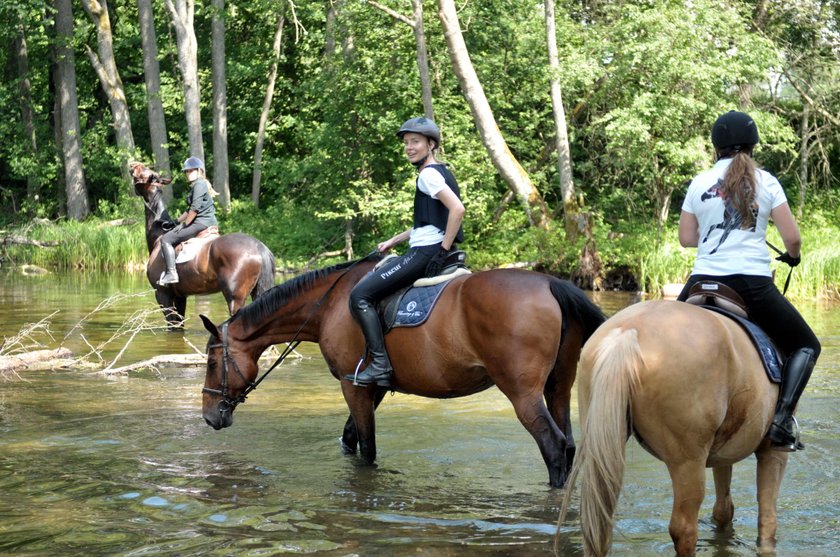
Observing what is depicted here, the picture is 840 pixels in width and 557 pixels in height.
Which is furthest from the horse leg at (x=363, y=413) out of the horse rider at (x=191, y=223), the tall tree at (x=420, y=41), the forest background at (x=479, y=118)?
the tall tree at (x=420, y=41)

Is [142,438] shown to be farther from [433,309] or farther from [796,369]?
[796,369]

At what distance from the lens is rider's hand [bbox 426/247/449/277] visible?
7.12 meters

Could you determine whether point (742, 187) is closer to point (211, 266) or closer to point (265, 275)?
point (265, 275)

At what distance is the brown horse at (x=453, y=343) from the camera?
21.5ft

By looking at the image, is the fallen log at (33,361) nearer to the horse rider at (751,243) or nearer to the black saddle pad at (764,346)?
the horse rider at (751,243)

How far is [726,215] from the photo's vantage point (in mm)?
5270

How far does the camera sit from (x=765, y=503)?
539 cm

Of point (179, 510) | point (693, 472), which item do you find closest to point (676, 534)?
point (693, 472)

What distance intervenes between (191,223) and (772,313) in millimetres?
10884

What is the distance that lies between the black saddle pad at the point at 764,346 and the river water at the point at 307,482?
Answer: 1042 mm

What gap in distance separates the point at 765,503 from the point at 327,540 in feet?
7.82

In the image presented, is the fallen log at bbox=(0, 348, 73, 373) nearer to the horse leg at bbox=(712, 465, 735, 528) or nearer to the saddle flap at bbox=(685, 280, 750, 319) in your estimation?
the horse leg at bbox=(712, 465, 735, 528)

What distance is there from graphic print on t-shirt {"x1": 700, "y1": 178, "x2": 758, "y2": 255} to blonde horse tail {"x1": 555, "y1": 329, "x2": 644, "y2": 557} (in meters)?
0.99

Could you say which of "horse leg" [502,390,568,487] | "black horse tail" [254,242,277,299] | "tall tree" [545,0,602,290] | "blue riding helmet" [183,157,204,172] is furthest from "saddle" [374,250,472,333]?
"tall tree" [545,0,602,290]
